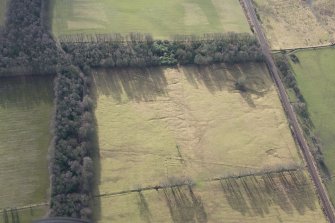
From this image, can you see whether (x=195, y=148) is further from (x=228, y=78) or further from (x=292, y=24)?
(x=292, y=24)

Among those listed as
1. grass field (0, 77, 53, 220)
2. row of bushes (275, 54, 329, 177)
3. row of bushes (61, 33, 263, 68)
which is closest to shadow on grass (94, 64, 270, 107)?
row of bushes (61, 33, 263, 68)

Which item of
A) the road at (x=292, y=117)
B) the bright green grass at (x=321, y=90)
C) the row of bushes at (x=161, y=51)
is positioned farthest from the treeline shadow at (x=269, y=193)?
the row of bushes at (x=161, y=51)

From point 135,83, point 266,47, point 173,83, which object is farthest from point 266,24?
point 135,83

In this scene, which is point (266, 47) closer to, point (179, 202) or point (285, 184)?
point (285, 184)

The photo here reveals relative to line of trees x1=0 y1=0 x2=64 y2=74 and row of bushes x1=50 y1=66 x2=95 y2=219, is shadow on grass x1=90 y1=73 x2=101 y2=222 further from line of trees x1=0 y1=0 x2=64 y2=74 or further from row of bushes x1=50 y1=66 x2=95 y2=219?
line of trees x1=0 y1=0 x2=64 y2=74

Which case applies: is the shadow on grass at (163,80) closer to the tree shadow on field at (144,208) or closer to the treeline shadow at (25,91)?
the treeline shadow at (25,91)
